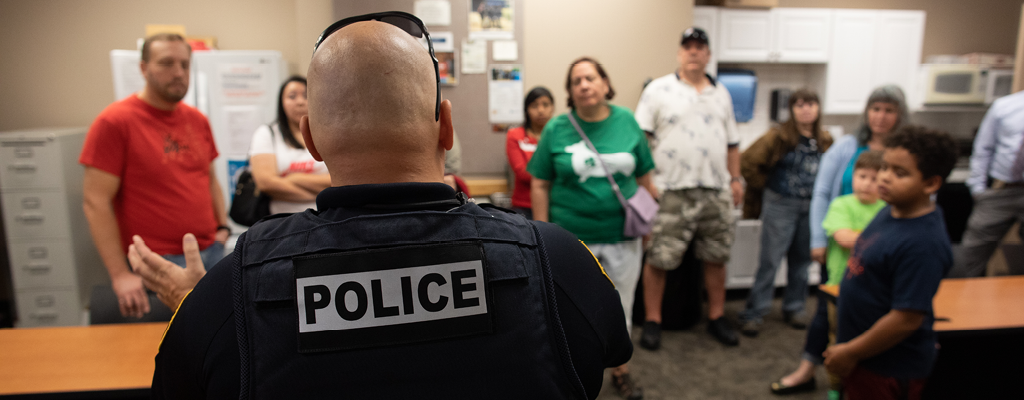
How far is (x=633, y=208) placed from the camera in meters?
2.28

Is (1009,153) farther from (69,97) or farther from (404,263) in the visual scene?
(69,97)

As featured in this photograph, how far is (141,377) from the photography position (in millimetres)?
1336

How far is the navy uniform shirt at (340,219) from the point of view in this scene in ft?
2.11

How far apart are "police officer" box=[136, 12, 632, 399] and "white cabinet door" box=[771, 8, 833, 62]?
421 cm

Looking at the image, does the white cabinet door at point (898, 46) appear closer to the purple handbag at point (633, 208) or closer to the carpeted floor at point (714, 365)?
the carpeted floor at point (714, 365)

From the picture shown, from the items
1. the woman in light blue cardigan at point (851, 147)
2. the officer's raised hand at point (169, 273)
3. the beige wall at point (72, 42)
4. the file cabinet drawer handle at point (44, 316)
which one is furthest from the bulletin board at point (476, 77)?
the officer's raised hand at point (169, 273)

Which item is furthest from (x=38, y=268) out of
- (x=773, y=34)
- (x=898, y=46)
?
(x=898, y=46)

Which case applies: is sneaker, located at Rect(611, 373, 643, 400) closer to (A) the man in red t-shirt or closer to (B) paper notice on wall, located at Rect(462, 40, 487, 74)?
(A) the man in red t-shirt

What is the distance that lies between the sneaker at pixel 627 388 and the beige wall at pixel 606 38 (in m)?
2.02

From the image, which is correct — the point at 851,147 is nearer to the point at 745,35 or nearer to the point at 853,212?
the point at 853,212

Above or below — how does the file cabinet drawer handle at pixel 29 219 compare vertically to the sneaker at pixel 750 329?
above

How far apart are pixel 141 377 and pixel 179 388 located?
84 centimetres

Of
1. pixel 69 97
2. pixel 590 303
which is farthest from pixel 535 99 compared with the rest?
pixel 69 97

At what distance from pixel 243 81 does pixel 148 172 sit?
1804mm
